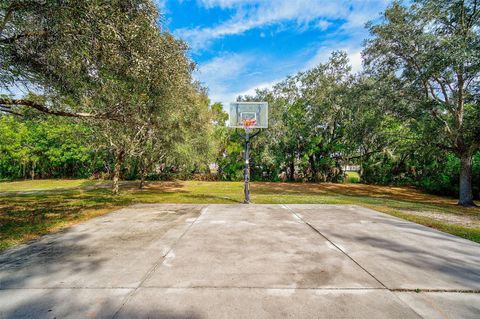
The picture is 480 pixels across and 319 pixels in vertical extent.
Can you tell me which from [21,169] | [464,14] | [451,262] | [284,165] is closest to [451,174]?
[464,14]

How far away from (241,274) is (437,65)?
13.5 m

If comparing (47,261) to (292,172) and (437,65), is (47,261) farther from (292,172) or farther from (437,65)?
(292,172)

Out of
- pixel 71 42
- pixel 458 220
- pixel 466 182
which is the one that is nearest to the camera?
pixel 71 42

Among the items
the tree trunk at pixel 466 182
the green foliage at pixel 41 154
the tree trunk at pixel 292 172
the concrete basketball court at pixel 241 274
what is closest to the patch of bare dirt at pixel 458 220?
the concrete basketball court at pixel 241 274

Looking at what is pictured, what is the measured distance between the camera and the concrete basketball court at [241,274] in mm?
2496

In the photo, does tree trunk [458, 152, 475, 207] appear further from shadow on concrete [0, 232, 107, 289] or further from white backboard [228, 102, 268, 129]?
shadow on concrete [0, 232, 107, 289]

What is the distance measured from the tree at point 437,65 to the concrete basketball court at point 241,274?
946cm

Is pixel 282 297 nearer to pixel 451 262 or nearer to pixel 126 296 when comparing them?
pixel 126 296

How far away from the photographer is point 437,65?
35.0ft

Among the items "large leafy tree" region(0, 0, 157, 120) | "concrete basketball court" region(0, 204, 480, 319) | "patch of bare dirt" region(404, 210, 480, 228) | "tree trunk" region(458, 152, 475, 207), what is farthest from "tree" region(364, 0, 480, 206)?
"large leafy tree" region(0, 0, 157, 120)

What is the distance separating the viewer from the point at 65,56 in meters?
5.69

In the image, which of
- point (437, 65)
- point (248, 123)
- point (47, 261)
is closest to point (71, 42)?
point (47, 261)

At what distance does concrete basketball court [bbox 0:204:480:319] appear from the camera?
2.50 meters

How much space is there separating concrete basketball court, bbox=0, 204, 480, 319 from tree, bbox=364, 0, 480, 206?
9.46 m
